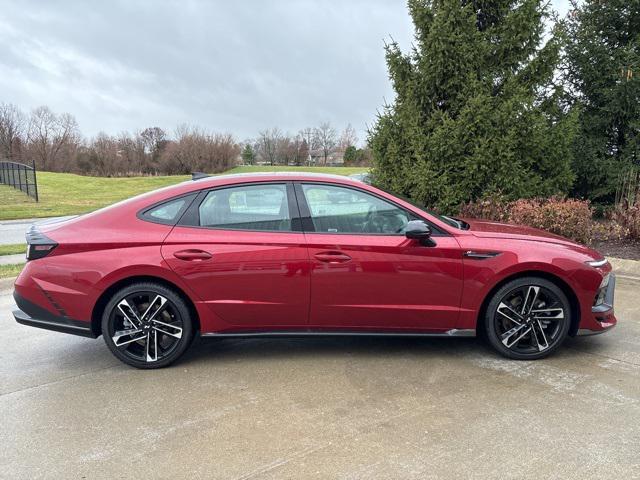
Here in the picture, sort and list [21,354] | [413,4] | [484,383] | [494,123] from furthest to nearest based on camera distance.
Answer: [413,4], [494,123], [21,354], [484,383]

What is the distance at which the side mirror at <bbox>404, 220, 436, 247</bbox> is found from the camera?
3.74m

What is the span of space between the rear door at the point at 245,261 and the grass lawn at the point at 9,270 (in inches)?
183

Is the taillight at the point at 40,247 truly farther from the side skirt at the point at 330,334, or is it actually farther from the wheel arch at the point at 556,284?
the wheel arch at the point at 556,284

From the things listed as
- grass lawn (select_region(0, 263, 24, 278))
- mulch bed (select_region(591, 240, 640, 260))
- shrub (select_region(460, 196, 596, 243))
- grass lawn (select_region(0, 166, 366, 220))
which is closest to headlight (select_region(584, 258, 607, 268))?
shrub (select_region(460, 196, 596, 243))

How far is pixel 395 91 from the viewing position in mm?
9344

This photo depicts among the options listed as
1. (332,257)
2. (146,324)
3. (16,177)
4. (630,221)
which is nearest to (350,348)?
(332,257)

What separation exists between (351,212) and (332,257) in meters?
0.44

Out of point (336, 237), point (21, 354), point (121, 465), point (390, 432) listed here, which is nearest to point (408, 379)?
point (390, 432)

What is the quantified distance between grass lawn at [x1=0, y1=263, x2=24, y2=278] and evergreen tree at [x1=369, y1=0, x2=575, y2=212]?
659 centimetres

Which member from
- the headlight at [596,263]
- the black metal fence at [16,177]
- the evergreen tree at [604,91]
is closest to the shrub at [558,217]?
the evergreen tree at [604,91]

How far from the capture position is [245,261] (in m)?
3.78

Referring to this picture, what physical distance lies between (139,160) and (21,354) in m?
57.2

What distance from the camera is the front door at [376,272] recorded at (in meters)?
3.78

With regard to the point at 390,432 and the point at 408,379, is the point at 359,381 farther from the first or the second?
the point at 390,432
